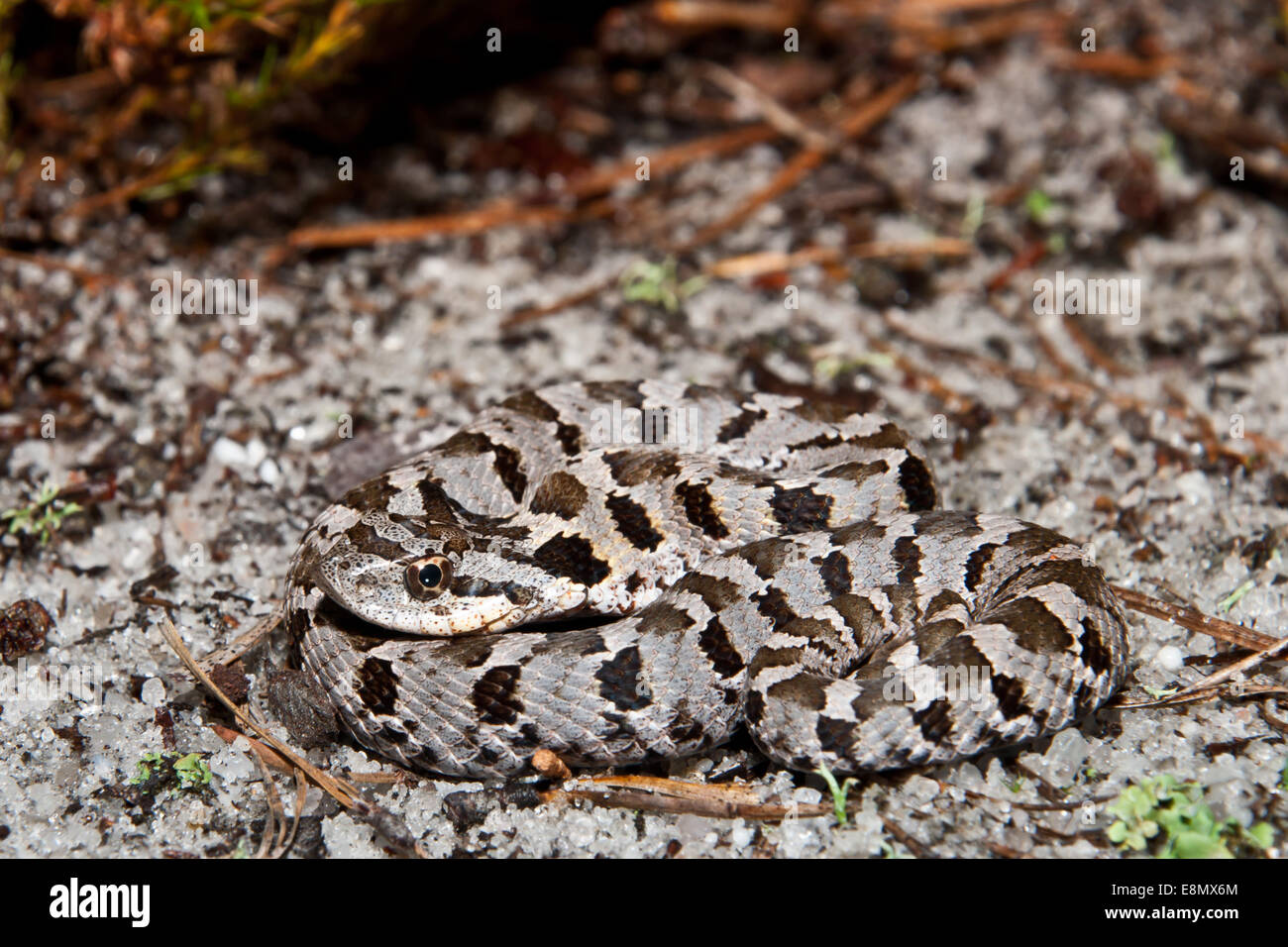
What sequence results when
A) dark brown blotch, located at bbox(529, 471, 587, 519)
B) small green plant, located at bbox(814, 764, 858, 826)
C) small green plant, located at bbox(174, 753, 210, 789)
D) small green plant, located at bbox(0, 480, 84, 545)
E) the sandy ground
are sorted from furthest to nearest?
small green plant, located at bbox(0, 480, 84, 545)
dark brown blotch, located at bbox(529, 471, 587, 519)
small green plant, located at bbox(174, 753, 210, 789)
the sandy ground
small green plant, located at bbox(814, 764, 858, 826)

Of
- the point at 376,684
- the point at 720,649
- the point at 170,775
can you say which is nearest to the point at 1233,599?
the point at 720,649

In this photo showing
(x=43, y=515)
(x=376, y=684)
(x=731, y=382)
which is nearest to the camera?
(x=376, y=684)

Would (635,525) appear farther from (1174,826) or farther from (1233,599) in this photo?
(1233,599)

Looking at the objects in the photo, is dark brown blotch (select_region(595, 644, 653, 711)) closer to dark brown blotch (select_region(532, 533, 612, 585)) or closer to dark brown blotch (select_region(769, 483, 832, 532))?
dark brown blotch (select_region(532, 533, 612, 585))

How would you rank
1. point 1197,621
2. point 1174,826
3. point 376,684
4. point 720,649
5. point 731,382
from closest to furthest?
point 1174,826
point 376,684
point 720,649
point 1197,621
point 731,382

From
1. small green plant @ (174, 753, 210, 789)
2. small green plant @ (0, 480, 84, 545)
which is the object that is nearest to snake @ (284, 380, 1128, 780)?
small green plant @ (174, 753, 210, 789)

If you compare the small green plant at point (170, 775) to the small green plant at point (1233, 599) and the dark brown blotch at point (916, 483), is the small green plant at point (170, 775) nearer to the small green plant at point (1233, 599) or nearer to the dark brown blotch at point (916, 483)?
the dark brown blotch at point (916, 483)

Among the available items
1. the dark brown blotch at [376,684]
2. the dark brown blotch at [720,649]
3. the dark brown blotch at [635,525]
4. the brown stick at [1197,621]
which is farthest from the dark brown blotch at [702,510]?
the brown stick at [1197,621]
